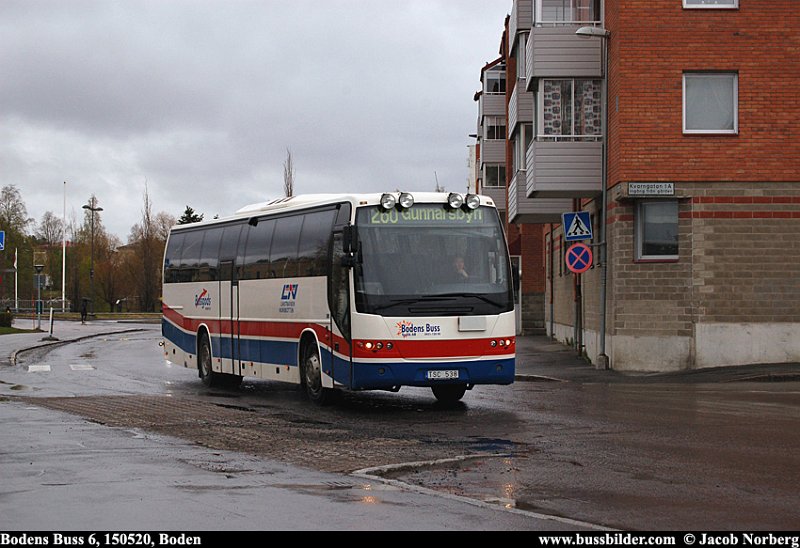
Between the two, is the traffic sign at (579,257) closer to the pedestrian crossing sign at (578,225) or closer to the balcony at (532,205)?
the pedestrian crossing sign at (578,225)

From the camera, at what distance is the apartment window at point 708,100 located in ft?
85.0

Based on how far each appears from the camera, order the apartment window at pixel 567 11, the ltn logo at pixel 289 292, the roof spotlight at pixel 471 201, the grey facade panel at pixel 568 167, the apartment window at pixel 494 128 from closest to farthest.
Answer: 1. the roof spotlight at pixel 471 201
2. the ltn logo at pixel 289 292
3. the grey facade panel at pixel 568 167
4. the apartment window at pixel 567 11
5. the apartment window at pixel 494 128

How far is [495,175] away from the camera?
59062 mm

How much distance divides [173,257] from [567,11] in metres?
11.3

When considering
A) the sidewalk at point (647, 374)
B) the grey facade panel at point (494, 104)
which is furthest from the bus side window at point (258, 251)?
the grey facade panel at point (494, 104)

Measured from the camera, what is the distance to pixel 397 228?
17.2 meters

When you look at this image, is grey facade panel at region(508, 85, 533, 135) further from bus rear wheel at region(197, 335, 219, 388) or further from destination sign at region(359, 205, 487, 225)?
destination sign at region(359, 205, 487, 225)

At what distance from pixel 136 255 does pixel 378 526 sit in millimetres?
105443

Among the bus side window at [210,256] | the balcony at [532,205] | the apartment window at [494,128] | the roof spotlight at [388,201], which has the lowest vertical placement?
the bus side window at [210,256]

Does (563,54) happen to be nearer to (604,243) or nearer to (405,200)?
(604,243)

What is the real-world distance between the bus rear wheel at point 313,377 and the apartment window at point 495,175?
133ft

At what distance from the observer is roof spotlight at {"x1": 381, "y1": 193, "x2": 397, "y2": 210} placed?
17.2m

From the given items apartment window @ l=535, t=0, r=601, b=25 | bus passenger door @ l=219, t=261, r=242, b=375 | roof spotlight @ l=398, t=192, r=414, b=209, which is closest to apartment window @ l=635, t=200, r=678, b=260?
apartment window @ l=535, t=0, r=601, b=25

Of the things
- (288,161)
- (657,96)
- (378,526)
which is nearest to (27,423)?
(378,526)
